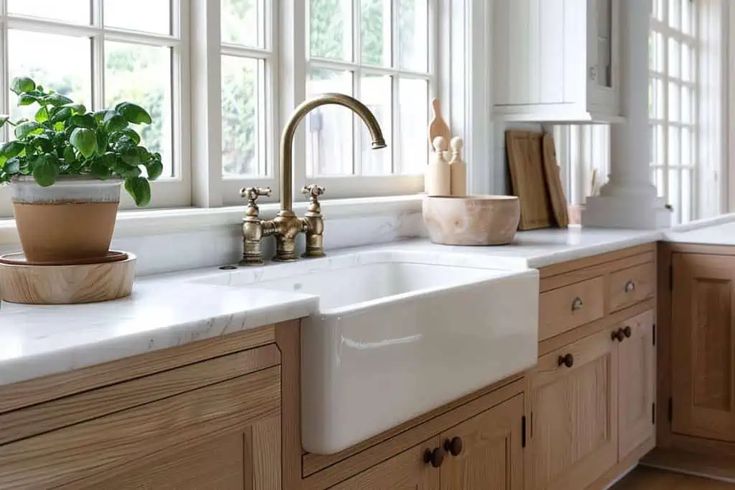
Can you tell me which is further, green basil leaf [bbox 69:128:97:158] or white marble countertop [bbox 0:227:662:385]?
green basil leaf [bbox 69:128:97:158]

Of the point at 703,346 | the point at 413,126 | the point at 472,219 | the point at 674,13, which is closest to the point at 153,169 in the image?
the point at 472,219

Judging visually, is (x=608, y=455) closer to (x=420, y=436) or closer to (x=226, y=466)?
(x=420, y=436)

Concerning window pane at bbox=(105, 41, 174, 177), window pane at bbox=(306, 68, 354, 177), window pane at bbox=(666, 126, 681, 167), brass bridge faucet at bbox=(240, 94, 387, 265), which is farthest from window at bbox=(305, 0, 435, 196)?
window pane at bbox=(666, 126, 681, 167)

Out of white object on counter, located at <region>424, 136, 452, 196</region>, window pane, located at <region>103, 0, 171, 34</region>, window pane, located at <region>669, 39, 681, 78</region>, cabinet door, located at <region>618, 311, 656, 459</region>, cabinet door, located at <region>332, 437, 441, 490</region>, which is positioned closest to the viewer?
cabinet door, located at <region>332, 437, 441, 490</region>

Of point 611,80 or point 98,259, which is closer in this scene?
point 98,259

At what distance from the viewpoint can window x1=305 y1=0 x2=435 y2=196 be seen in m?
2.87

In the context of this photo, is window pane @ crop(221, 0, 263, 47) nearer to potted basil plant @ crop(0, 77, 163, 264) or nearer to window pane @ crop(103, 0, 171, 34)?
window pane @ crop(103, 0, 171, 34)

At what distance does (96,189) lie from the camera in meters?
1.60

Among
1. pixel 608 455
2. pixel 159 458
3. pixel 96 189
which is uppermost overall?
pixel 96 189

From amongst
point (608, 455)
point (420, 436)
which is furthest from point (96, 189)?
point (608, 455)

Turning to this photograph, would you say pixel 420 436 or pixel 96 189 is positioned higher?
pixel 96 189

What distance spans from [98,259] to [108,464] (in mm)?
483

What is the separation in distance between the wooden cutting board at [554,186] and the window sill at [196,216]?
3.06 feet

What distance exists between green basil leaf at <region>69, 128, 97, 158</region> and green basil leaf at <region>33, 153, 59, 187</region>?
6cm
